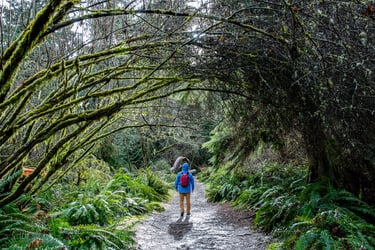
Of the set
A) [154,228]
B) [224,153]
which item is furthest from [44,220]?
[224,153]

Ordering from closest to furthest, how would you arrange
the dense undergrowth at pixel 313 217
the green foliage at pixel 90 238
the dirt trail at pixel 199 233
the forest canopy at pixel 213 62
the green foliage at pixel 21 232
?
the forest canopy at pixel 213 62 → the green foliage at pixel 21 232 → the dense undergrowth at pixel 313 217 → the green foliage at pixel 90 238 → the dirt trail at pixel 199 233

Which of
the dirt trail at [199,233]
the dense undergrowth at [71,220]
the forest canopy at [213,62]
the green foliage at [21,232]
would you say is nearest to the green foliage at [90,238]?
the dense undergrowth at [71,220]

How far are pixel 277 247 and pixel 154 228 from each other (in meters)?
3.40

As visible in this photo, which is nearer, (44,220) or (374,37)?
(374,37)

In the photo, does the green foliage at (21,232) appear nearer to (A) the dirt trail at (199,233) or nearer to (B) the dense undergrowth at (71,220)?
(B) the dense undergrowth at (71,220)

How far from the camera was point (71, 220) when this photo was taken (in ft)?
21.3

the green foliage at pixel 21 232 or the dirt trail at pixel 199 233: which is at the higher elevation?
the green foliage at pixel 21 232

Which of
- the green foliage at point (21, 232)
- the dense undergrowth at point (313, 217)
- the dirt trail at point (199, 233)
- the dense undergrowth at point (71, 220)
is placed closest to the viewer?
the green foliage at point (21, 232)

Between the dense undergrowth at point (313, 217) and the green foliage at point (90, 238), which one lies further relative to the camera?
the green foliage at point (90, 238)

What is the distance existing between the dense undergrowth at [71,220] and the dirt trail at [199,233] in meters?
0.48

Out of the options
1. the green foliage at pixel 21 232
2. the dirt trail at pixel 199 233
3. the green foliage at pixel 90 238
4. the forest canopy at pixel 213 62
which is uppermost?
the forest canopy at pixel 213 62

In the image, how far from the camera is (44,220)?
5.84m

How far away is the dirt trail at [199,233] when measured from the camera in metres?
6.14

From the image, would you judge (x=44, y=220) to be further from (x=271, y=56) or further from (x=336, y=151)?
(x=336, y=151)
